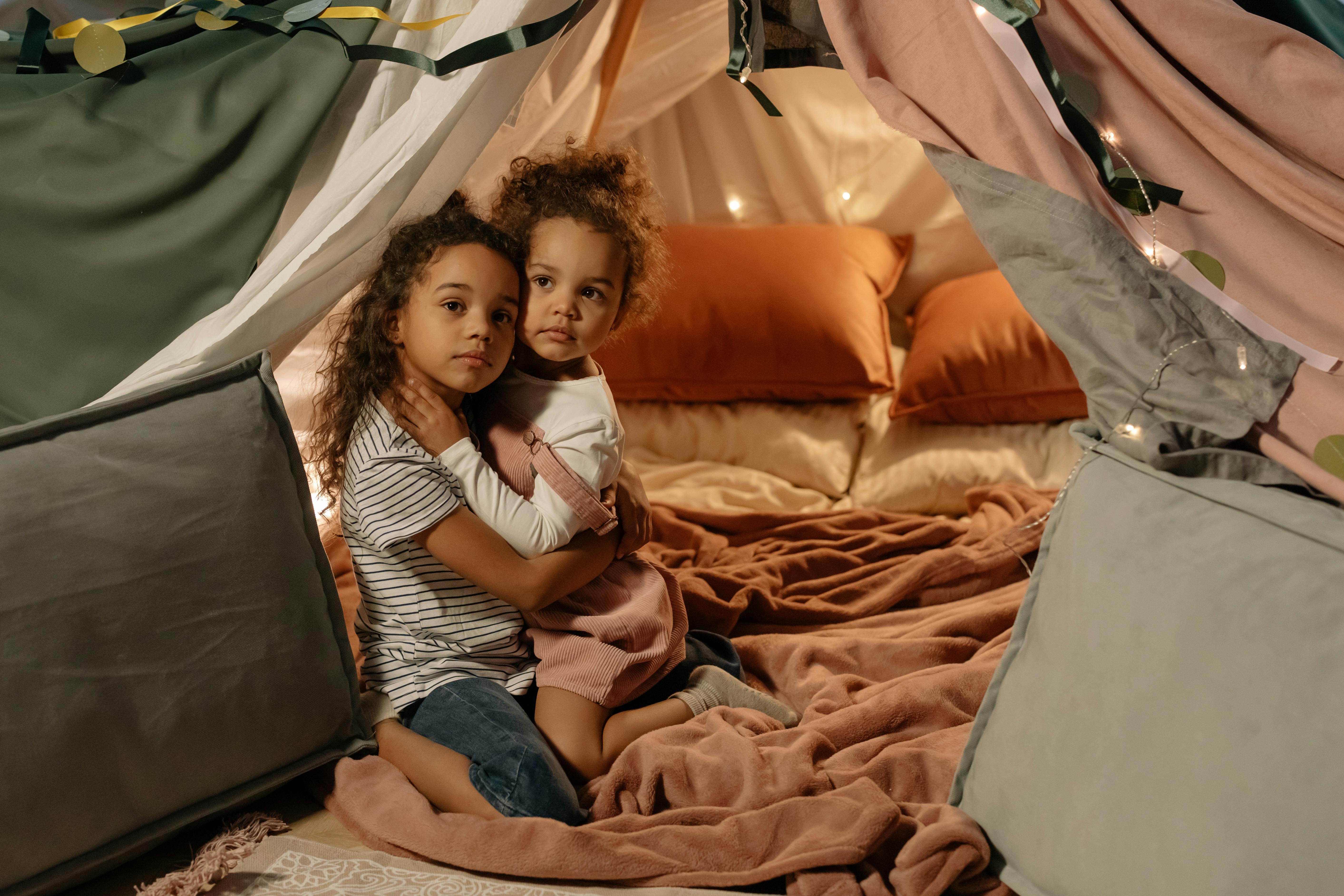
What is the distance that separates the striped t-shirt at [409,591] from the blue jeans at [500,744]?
0.10ft

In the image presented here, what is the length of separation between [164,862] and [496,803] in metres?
0.37

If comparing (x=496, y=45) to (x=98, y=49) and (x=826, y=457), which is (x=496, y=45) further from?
(x=826, y=457)

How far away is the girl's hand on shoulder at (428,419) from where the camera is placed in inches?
46.5

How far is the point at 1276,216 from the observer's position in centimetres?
100

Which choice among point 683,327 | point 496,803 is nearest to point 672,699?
point 496,803

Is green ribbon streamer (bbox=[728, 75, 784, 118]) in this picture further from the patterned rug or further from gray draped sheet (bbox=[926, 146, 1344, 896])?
the patterned rug

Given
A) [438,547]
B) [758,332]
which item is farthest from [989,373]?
[438,547]

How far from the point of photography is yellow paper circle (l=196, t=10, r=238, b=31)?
137 centimetres

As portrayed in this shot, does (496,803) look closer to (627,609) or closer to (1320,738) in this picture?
(627,609)

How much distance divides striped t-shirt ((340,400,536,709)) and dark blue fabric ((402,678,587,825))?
0.03m

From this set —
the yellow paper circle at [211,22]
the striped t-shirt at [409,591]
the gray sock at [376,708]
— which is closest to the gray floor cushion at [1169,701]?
the striped t-shirt at [409,591]

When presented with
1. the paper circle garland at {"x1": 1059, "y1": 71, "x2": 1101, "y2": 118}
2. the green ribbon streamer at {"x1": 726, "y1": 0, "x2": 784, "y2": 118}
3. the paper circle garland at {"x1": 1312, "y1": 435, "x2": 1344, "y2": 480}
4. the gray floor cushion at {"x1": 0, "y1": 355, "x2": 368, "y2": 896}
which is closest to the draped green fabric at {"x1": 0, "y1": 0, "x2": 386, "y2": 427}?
the gray floor cushion at {"x1": 0, "y1": 355, "x2": 368, "y2": 896}

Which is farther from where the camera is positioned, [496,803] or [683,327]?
[683,327]

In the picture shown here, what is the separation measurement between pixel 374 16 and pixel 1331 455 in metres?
1.29
